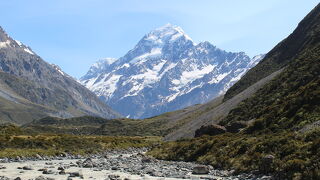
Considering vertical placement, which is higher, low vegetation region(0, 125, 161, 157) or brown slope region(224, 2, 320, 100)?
brown slope region(224, 2, 320, 100)

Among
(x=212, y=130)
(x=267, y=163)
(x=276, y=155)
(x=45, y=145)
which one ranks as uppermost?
(x=212, y=130)

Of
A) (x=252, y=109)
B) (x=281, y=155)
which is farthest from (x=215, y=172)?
(x=252, y=109)

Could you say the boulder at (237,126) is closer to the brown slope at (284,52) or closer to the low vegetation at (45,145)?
the low vegetation at (45,145)

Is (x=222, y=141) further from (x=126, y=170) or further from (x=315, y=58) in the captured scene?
(x=315, y=58)

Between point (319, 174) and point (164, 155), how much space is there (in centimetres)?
4533

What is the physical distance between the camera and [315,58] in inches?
3698

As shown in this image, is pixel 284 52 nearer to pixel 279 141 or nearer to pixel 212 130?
pixel 212 130

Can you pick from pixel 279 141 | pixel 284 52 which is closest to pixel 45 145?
pixel 279 141

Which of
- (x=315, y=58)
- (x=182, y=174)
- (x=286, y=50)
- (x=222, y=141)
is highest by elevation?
(x=286, y=50)

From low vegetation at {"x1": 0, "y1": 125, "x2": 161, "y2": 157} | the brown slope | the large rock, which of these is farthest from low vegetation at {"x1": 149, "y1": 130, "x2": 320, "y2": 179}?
the brown slope

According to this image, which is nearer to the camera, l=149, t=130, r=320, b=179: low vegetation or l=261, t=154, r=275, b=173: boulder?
l=149, t=130, r=320, b=179: low vegetation

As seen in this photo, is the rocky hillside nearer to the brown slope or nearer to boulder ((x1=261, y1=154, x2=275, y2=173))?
boulder ((x1=261, y1=154, x2=275, y2=173))

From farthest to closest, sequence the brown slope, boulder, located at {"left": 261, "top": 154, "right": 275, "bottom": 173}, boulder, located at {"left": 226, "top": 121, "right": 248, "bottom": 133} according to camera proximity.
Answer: the brown slope → boulder, located at {"left": 226, "top": 121, "right": 248, "bottom": 133} → boulder, located at {"left": 261, "top": 154, "right": 275, "bottom": 173}

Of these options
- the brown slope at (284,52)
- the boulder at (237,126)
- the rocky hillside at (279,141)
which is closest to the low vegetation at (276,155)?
the rocky hillside at (279,141)
